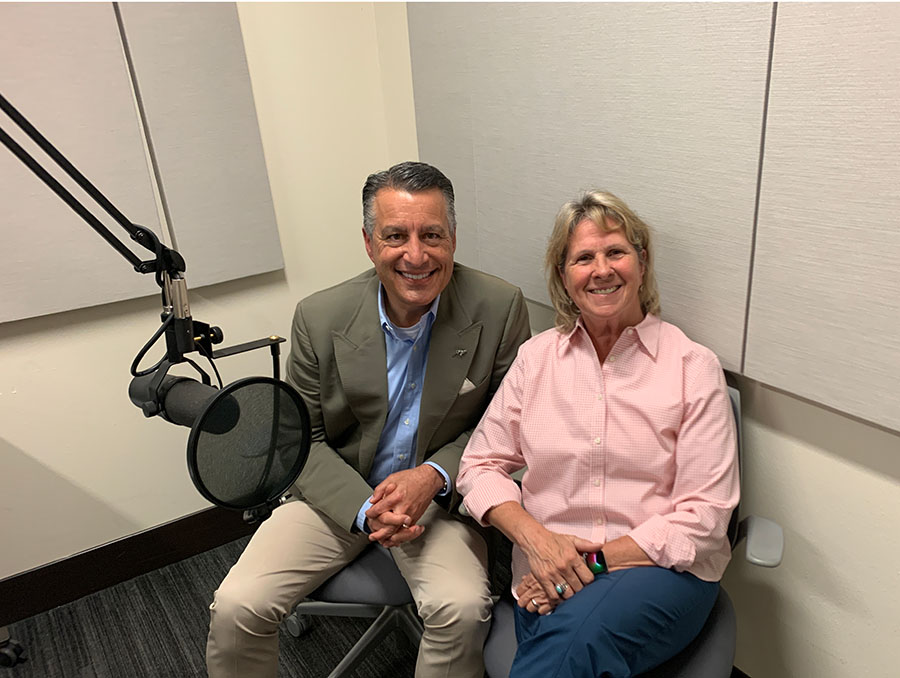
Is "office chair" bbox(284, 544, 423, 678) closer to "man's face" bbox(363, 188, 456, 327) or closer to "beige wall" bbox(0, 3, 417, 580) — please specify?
"man's face" bbox(363, 188, 456, 327)

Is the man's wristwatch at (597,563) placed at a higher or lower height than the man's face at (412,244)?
lower

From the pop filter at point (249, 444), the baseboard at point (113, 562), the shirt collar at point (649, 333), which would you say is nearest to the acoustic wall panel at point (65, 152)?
the baseboard at point (113, 562)

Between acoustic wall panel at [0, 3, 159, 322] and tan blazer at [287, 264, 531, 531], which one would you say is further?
acoustic wall panel at [0, 3, 159, 322]

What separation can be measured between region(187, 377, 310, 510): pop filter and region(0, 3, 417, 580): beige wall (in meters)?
1.18

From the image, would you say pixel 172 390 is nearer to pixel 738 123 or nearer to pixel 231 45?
pixel 738 123

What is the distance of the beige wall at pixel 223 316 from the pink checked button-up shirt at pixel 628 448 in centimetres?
120

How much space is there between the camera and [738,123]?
1.30 metres

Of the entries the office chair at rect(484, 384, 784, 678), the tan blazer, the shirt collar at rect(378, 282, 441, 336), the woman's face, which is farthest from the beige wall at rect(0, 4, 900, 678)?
the shirt collar at rect(378, 282, 441, 336)

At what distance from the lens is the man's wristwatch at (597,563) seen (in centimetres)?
137

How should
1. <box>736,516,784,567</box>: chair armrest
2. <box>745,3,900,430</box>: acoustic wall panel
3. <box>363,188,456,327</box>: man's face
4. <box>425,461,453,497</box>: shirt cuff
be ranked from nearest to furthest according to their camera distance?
<box>745,3,900,430</box>: acoustic wall panel
<box>736,516,784,567</box>: chair armrest
<box>363,188,456,327</box>: man's face
<box>425,461,453,497</box>: shirt cuff

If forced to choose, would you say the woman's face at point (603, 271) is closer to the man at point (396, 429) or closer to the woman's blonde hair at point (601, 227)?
the woman's blonde hair at point (601, 227)

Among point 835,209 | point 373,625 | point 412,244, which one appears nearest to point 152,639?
point 373,625

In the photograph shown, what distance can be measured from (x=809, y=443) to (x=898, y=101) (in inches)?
27.9

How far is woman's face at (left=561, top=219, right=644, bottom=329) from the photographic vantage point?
1.46m
